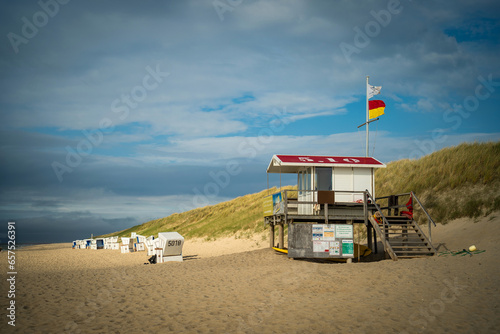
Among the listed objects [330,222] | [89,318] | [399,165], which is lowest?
[89,318]

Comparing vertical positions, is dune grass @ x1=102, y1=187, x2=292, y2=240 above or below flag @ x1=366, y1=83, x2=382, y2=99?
below

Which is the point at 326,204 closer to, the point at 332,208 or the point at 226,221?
the point at 332,208

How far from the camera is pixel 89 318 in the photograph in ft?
35.2

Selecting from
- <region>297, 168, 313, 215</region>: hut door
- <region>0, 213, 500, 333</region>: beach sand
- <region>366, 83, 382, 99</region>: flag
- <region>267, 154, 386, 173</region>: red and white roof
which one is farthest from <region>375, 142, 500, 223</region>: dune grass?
<region>297, 168, 313, 215</region>: hut door

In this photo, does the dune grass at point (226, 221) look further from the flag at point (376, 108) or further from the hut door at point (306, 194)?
the flag at point (376, 108)

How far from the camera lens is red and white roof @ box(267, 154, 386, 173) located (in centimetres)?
2052

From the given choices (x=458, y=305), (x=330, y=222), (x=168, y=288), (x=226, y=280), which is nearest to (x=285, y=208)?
(x=330, y=222)

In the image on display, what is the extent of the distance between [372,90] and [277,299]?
16246 mm

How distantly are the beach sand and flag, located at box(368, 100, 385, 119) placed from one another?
903 cm

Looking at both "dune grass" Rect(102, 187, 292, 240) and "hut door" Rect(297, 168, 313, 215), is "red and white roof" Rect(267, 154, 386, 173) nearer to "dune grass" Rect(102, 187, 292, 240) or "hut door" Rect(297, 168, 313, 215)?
"hut door" Rect(297, 168, 313, 215)

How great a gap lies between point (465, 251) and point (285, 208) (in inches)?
329

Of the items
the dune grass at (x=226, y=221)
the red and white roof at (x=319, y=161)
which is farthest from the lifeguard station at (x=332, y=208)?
the dune grass at (x=226, y=221)

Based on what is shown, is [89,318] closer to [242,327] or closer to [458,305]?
[242,327]

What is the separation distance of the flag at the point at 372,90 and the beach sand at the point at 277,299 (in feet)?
33.5
